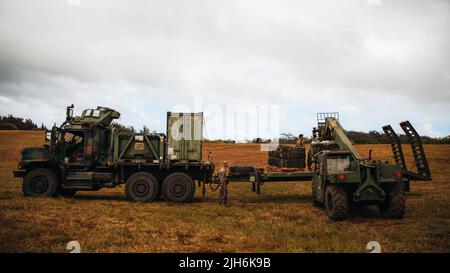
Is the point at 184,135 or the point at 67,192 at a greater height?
the point at 184,135

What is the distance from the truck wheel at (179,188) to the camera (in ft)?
45.9

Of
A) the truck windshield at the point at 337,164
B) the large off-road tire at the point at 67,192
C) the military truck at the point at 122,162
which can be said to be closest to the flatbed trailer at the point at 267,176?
the military truck at the point at 122,162

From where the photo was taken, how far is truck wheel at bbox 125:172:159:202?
552 inches

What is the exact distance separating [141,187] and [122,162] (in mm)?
1356

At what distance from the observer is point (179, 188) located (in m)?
14.1

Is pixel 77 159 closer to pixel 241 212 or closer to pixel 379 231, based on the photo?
pixel 241 212

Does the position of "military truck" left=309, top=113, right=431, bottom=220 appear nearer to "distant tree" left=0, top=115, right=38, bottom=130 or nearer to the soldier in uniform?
the soldier in uniform

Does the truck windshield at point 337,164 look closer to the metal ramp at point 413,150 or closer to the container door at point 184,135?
the metal ramp at point 413,150

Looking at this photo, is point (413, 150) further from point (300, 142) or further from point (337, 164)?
point (337, 164)

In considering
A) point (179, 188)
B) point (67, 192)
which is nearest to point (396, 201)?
point (179, 188)

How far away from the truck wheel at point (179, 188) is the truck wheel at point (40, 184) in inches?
185

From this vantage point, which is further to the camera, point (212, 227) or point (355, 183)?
point (355, 183)

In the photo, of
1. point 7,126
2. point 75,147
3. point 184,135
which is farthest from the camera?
point 7,126

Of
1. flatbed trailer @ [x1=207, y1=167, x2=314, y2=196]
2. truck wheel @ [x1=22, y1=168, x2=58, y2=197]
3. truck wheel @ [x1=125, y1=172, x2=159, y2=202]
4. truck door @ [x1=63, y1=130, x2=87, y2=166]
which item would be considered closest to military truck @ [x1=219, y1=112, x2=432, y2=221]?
flatbed trailer @ [x1=207, y1=167, x2=314, y2=196]
